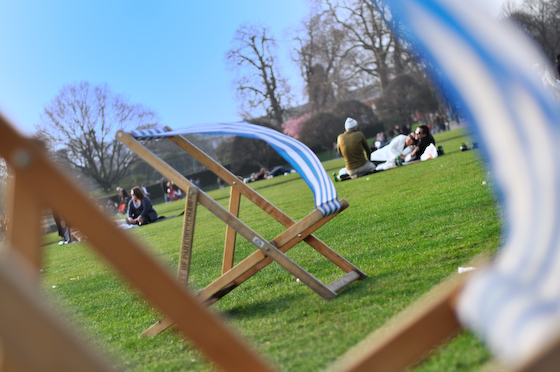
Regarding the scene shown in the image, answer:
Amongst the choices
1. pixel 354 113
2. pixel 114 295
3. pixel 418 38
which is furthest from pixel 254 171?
pixel 418 38

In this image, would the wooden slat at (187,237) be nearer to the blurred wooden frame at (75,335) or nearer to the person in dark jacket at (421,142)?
the blurred wooden frame at (75,335)

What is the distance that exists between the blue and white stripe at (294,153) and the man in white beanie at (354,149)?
832 centimetres

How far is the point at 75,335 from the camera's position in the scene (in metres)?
1.05

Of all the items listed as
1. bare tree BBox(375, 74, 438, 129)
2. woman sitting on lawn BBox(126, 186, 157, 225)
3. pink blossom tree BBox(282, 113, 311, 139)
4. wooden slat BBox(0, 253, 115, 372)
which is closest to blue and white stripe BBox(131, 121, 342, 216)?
wooden slat BBox(0, 253, 115, 372)

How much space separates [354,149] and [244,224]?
9336 mm

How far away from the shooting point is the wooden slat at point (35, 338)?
39.2 inches

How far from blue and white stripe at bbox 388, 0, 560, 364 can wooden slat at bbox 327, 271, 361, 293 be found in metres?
2.15

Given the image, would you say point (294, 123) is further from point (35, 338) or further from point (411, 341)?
point (35, 338)

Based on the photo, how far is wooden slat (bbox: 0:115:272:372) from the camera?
1.26 metres

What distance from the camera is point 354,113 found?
35.3 meters

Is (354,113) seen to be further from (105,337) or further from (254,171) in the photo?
(105,337)

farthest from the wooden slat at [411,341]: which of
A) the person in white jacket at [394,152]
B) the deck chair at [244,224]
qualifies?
the person in white jacket at [394,152]

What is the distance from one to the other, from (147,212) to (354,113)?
24.0 m

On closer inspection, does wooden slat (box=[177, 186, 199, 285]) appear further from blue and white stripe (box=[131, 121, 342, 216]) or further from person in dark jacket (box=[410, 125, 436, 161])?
person in dark jacket (box=[410, 125, 436, 161])
